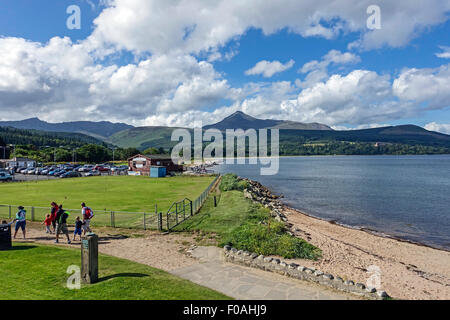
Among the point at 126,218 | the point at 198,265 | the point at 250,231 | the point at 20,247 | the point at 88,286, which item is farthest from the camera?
the point at 126,218

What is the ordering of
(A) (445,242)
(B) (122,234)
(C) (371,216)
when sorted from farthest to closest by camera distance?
(C) (371,216)
(A) (445,242)
(B) (122,234)

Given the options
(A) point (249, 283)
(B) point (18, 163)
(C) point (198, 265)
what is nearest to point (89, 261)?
(C) point (198, 265)

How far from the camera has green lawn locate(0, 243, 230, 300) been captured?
29.0 feet

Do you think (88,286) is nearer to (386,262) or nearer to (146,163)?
(386,262)

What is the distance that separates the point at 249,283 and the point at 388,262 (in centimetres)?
1281

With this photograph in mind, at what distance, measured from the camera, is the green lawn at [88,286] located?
29.0 feet

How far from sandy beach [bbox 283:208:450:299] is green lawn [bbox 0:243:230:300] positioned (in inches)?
309

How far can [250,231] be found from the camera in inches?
699

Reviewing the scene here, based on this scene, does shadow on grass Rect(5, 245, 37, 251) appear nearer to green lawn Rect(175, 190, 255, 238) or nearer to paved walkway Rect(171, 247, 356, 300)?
paved walkway Rect(171, 247, 356, 300)

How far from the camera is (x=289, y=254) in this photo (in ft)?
51.4

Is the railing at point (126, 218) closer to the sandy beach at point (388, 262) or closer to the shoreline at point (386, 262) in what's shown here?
the shoreline at point (386, 262)

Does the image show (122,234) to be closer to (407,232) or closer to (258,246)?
(258,246)
